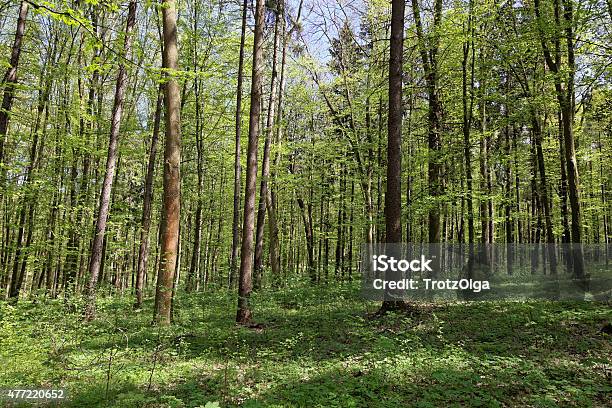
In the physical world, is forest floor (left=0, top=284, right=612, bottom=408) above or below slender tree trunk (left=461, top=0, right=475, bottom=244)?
below

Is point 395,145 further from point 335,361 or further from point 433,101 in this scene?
point 335,361

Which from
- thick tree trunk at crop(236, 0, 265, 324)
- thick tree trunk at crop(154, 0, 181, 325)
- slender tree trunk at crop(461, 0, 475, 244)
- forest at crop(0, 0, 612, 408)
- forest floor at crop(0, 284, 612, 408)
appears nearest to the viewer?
forest floor at crop(0, 284, 612, 408)

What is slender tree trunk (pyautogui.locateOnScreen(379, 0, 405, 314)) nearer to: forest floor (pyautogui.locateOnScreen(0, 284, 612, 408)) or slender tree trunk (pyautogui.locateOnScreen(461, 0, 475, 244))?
forest floor (pyautogui.locateOnScreen(0, 284, 612, 408))

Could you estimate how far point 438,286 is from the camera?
1598 centimetres

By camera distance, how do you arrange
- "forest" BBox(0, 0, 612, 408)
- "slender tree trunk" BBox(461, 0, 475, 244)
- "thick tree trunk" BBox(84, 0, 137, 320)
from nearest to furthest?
"forest" BBox(0, 0, 612, 408) < "thick tree trunk" BBox(84, 0, 137, 320) < "slender tree trunk" BBox(461, 0, 475, 244)

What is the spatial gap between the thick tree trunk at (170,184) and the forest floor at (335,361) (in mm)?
783

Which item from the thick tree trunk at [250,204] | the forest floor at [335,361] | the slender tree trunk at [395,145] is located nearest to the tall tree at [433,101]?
the slender tree trunk at [395,145]

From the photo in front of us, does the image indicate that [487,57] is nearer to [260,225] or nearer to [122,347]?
[260,225]

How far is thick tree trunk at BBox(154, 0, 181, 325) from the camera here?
357 inches

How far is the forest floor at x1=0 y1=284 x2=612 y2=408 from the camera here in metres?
5.30

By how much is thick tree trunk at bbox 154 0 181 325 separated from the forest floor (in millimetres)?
783

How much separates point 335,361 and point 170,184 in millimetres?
5569

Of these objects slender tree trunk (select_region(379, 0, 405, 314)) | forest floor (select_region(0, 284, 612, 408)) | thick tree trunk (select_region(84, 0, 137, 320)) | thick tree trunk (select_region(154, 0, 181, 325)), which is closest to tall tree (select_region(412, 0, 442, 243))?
slender tree trunk (select_region(379, 0, 405, 314))

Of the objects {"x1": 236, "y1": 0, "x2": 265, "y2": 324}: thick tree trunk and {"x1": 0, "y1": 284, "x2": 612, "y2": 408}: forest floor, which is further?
{"x1": 236, "y1": 0, "x2": 265, "y2": 324}: thick tree trunk
